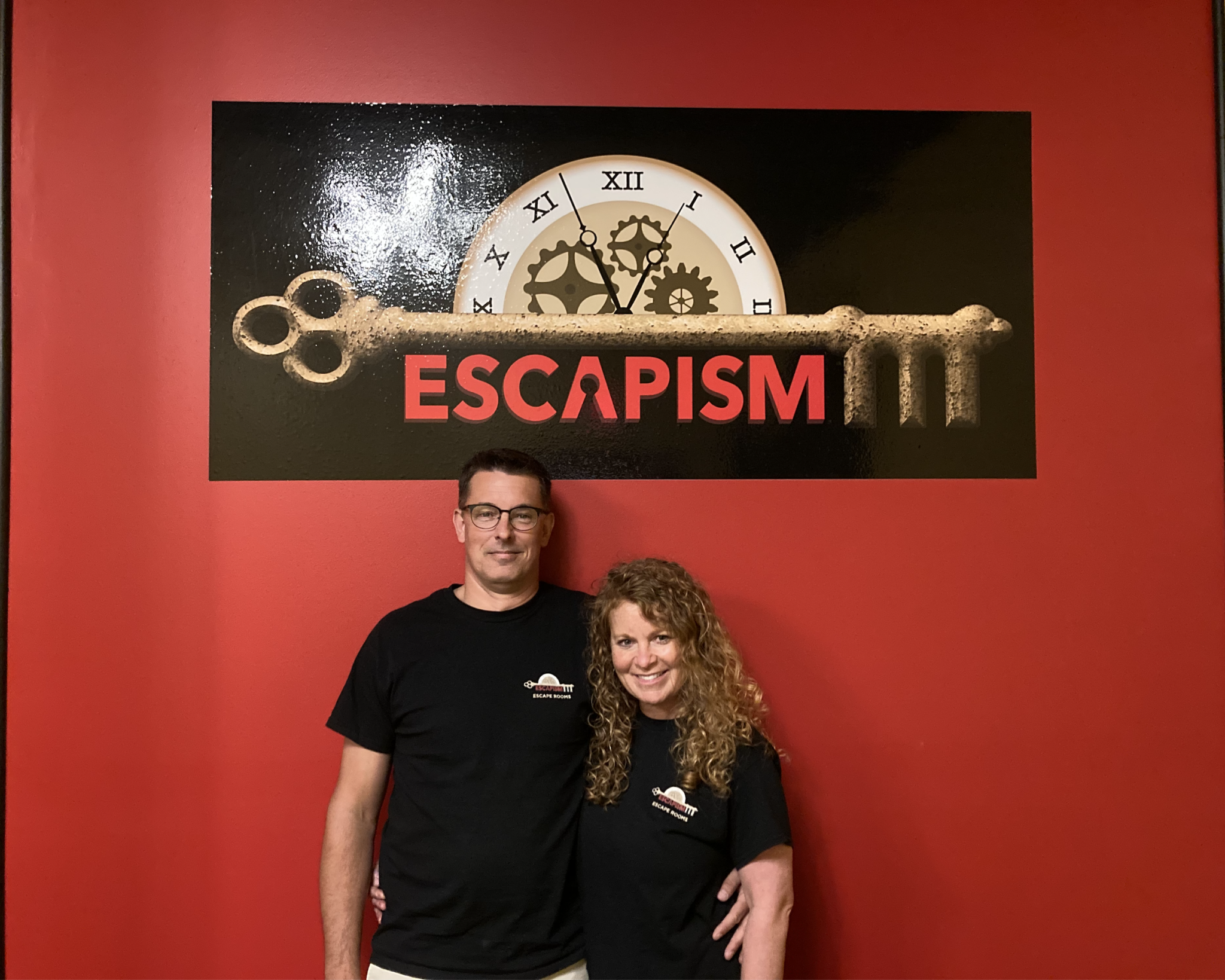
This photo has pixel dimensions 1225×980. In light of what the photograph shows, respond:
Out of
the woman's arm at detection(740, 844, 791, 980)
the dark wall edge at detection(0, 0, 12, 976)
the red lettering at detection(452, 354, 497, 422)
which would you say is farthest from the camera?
the red lettering at detection(452, 354, 497, 422)

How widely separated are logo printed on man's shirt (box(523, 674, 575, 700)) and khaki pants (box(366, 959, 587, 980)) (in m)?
0.54

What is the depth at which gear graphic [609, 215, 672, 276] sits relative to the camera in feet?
7.27

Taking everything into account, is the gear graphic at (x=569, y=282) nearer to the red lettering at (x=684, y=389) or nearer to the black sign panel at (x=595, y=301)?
the black sign panel at (x=595, y=301)

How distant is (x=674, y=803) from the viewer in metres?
1.65

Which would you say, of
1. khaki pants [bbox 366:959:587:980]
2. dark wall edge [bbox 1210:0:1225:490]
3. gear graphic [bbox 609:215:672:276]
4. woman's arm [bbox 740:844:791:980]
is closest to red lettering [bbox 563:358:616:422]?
gear graphic [bbox 609:215:672:276]

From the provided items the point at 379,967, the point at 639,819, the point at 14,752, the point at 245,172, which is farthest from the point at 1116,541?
the point at 14,752

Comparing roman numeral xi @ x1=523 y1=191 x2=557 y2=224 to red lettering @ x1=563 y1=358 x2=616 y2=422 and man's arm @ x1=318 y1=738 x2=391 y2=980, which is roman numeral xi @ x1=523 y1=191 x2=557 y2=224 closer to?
red lettering @ x1=563 y1=358 x2=616 y2=422

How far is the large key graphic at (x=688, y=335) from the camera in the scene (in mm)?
2188

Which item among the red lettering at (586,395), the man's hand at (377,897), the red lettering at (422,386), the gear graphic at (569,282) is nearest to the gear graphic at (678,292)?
the gear graphic at (569,282)

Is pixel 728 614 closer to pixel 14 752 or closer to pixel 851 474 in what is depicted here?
pixel 851 474

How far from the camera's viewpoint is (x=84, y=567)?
2.14 m

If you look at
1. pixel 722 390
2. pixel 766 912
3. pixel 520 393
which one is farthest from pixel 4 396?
pixel 766 912

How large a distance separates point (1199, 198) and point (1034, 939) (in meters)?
1.97

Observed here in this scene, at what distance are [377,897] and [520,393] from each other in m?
1.21
